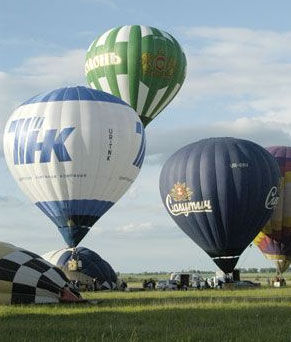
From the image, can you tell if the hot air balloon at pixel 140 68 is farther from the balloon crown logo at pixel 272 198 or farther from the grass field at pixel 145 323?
the grass field at pixel 145 323

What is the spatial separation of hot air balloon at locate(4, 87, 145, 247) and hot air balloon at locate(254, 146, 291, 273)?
1454 cm

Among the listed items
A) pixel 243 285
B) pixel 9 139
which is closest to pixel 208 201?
pixel 243 285

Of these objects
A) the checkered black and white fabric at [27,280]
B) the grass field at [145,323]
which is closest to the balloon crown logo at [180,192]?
the checkered black and white fabric at [27,280]

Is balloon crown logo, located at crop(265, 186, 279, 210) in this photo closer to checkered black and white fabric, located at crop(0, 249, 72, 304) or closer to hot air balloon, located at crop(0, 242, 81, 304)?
hot air balloon, located at crop(0, 242, 81, 304)

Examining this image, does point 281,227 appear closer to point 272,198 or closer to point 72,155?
point 272,198

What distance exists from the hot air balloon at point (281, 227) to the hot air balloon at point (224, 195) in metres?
5.50

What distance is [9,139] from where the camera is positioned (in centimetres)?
3700

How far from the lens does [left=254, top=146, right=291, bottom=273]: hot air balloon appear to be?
4753 centimetres

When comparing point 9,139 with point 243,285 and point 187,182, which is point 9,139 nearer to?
point 187,182

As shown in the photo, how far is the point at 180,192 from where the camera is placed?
136 feet

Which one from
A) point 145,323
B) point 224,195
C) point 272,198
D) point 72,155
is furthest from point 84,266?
point 145,323

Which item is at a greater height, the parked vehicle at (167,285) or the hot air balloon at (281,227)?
the hot air balloon at (281,227)

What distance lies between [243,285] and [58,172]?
1368 cm

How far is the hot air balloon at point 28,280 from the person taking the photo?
20.3 metres
